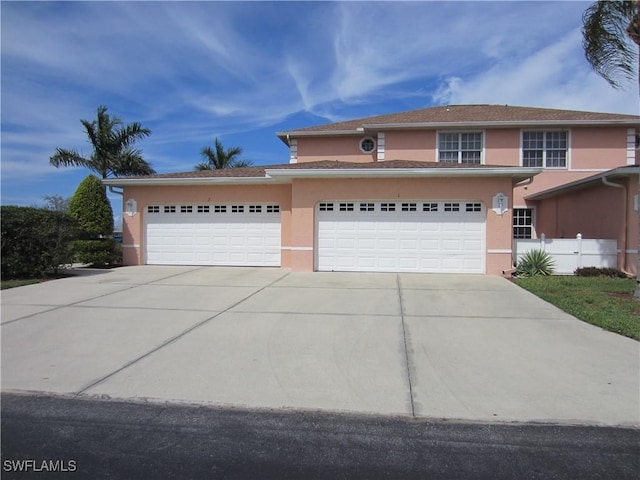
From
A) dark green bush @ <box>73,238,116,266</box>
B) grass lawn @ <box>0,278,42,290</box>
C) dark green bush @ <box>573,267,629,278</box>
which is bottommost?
grass lawn @ <box>0,278,42,290</box>

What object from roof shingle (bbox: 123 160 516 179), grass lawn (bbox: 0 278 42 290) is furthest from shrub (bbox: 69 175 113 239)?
grass lawn (bbox: 0 278 42 290)

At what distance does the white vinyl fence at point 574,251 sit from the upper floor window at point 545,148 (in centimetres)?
547

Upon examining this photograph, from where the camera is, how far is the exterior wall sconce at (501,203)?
41.7 ft

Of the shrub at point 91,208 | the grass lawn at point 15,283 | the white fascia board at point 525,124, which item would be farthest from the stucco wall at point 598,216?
the shrub at point 91,208

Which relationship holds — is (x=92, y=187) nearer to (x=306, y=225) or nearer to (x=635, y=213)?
(x=306, y=225)

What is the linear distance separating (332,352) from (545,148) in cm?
1592

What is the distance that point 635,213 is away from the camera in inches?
492

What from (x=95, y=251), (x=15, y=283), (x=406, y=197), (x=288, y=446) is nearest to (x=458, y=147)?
(x=406, y=197)

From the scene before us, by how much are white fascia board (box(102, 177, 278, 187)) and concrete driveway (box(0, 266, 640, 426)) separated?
18.9 feet

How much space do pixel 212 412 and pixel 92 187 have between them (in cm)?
1413

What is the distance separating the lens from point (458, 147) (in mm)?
18172

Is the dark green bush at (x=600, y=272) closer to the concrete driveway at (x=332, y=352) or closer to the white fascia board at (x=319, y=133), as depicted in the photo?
the concrete driveway at (x=332, y=352)

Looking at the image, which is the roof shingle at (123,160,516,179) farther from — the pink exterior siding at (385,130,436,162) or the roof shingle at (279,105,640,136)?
the roof shingle at (279,105,640,136)

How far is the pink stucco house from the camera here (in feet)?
42.4
